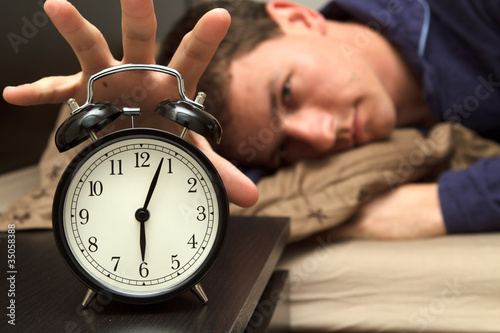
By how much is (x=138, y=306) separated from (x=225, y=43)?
2.67ft

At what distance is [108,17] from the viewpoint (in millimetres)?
835

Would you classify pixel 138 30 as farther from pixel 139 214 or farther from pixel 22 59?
pixel 22 59

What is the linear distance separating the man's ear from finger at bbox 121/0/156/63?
2.95ft

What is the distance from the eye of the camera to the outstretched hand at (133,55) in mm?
497

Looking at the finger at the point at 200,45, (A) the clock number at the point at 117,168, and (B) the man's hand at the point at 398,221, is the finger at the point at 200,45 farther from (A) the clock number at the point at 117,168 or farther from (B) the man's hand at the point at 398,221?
(B) the man's hand at the point at 398,221

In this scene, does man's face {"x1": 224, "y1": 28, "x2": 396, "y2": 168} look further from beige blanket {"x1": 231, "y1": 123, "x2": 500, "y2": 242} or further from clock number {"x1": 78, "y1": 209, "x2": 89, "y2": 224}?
clock number {"x1": 78, "y1": 209, "x2": 89, "y2": 224}

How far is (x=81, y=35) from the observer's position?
1.68 ft

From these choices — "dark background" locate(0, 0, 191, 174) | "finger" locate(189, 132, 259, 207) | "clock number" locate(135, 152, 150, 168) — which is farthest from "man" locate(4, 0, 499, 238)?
"dark background" locate(0, 0, 191, 174)

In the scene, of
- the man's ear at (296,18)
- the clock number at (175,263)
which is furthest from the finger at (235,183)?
the man's ear at (296,18)

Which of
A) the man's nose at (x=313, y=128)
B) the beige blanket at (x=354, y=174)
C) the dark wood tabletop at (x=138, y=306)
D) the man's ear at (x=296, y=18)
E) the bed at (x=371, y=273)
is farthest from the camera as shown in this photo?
the man's ear at (x=296, y=18)

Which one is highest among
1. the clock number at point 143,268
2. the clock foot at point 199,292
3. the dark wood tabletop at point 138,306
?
the clock number at point 143,268

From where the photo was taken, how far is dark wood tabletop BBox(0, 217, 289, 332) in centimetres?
47

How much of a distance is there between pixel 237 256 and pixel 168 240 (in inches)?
7.0

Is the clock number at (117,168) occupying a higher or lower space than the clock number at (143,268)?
higher
